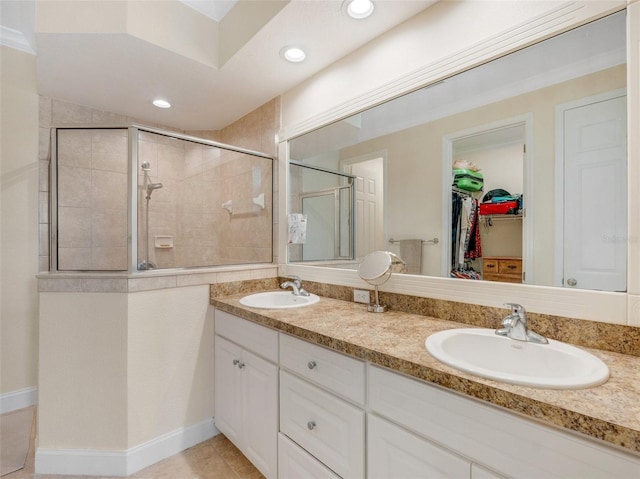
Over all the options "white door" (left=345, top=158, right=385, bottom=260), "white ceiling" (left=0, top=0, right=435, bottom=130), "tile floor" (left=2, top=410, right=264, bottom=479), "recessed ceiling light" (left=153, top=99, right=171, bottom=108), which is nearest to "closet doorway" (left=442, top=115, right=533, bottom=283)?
"white door" (left=345, top=158, right=385, bottom=260)

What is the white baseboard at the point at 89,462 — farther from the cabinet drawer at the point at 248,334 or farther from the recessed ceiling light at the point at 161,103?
the recessed ceiling light at the point at 161,103

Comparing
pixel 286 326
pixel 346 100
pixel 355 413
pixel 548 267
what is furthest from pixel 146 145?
pixel 548 267

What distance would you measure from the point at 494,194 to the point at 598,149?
0.35m

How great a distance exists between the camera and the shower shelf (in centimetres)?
253

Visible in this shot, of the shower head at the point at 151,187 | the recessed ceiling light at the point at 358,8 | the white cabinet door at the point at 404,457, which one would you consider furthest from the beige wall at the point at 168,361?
the recessed ceiling light at the point at 358,8

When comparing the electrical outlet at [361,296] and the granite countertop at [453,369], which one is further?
the electrical outlet at [361,296]

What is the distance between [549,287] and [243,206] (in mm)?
2158

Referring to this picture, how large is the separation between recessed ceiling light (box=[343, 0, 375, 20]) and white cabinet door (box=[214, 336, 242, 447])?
1.81 metres

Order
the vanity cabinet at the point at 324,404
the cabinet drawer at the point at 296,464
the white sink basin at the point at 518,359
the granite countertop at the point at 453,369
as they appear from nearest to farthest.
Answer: the granite countertop at the point at 453,369 → the white sink basin at the point at 518,359 → the vanity cabinet at the point at 324,404 → the cabinet drawer at the point at 296,464

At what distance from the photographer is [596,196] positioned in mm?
1059

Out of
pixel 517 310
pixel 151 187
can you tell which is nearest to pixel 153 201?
pixel 151 187

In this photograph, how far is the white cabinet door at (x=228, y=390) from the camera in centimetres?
169

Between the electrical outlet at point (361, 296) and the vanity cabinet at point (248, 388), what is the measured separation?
0.55 m

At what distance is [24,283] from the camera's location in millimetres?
2250
